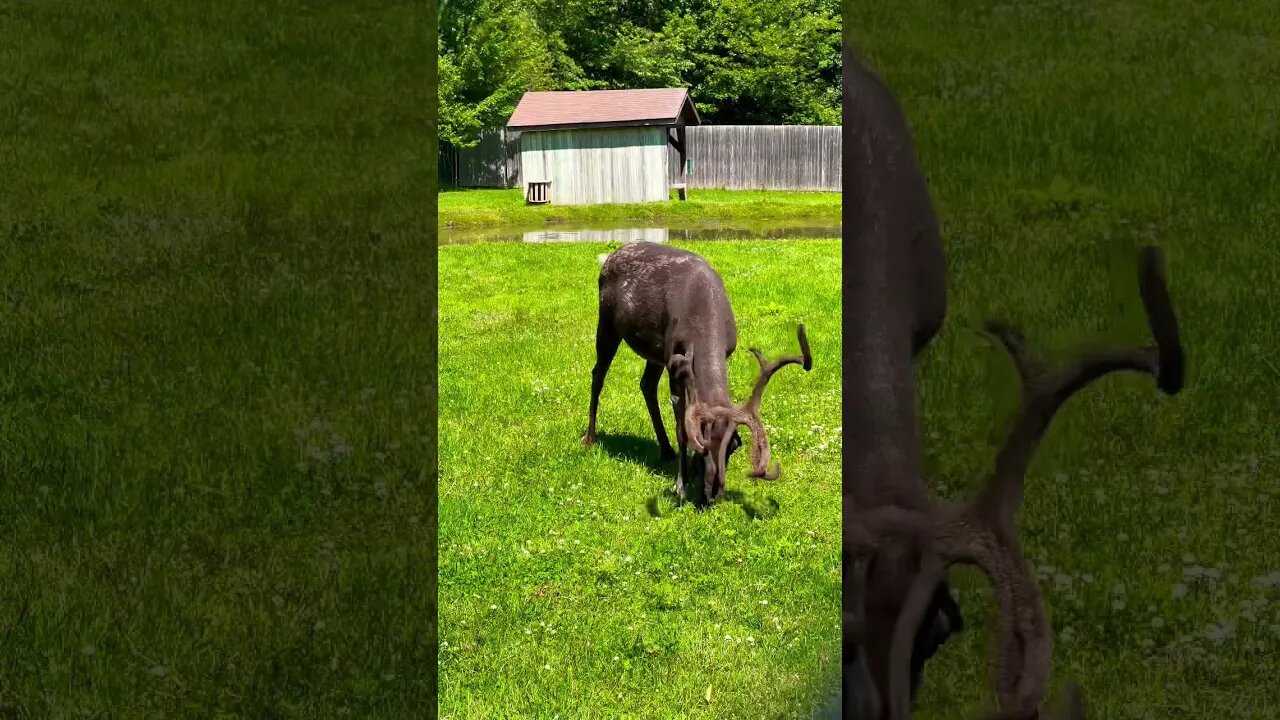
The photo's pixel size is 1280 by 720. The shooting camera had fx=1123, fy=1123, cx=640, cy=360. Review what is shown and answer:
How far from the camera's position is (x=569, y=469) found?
7516mm

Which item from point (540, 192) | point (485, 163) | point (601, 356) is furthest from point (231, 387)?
point (485, 163)

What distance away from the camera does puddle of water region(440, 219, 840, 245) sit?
23.5m

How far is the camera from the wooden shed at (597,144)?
3052 centimetres

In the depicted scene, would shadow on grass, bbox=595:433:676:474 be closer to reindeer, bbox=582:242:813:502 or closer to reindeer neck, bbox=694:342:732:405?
reindeer, bbox=582:242:813:502

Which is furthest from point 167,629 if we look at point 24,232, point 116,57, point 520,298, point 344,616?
point 116,57

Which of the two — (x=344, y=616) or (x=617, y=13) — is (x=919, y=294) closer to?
(x=344, y=616)

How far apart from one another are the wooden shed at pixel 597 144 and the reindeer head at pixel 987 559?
2945 cm

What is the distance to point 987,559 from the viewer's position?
102 centimetres

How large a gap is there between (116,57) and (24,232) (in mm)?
5203

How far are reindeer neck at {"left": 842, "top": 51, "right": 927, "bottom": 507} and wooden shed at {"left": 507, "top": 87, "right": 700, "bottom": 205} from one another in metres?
29.4

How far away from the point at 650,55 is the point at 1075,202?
122 ft

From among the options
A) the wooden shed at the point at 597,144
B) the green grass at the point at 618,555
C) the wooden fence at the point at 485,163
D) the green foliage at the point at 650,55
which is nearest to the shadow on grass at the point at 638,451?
the green grass at the point at 618,555

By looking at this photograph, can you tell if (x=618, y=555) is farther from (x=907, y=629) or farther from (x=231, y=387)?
(x=907, y=629)

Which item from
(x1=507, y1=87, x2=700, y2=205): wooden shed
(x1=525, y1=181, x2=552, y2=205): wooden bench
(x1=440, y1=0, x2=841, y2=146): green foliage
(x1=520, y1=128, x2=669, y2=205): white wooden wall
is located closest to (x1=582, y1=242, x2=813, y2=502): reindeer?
(x1=507, y1=87, x2=700, y2=205): wooden shed
